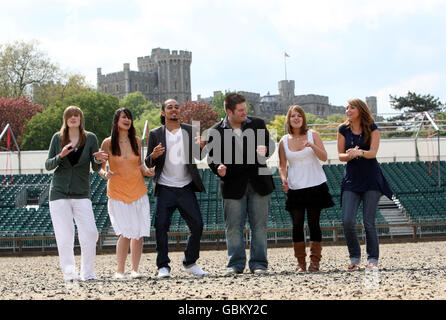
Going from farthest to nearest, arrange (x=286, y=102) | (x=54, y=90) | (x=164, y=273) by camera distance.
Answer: (x=286, y=102) < (x=54, y=90) < (x=164, y=273)

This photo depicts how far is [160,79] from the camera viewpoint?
159m

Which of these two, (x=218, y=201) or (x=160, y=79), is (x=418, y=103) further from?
(x=160, y=79)

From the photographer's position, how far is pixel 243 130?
7.24 metres

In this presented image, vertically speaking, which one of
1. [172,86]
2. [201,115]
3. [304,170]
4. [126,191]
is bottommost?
[126,191]

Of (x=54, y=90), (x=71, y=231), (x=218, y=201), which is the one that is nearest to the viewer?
(x=71, y=231)

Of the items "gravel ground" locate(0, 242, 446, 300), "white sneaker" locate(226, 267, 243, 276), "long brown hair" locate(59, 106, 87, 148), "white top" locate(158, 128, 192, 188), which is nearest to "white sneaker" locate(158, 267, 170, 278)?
"gravel ground" locate(0, 242, 446, 300)

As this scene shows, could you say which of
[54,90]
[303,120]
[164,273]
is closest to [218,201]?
[303,120]

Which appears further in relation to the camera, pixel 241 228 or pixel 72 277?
pixel 241 228

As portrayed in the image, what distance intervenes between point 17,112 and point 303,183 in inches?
2245

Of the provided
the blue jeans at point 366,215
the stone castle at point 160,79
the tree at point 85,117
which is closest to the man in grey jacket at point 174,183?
the blue jeans at point 366,215

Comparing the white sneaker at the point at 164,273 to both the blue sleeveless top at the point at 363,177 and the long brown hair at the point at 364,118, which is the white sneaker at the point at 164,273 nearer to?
the blue sleeveless top at the point at 363,177

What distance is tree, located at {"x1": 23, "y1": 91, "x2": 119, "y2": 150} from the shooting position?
57188mm
